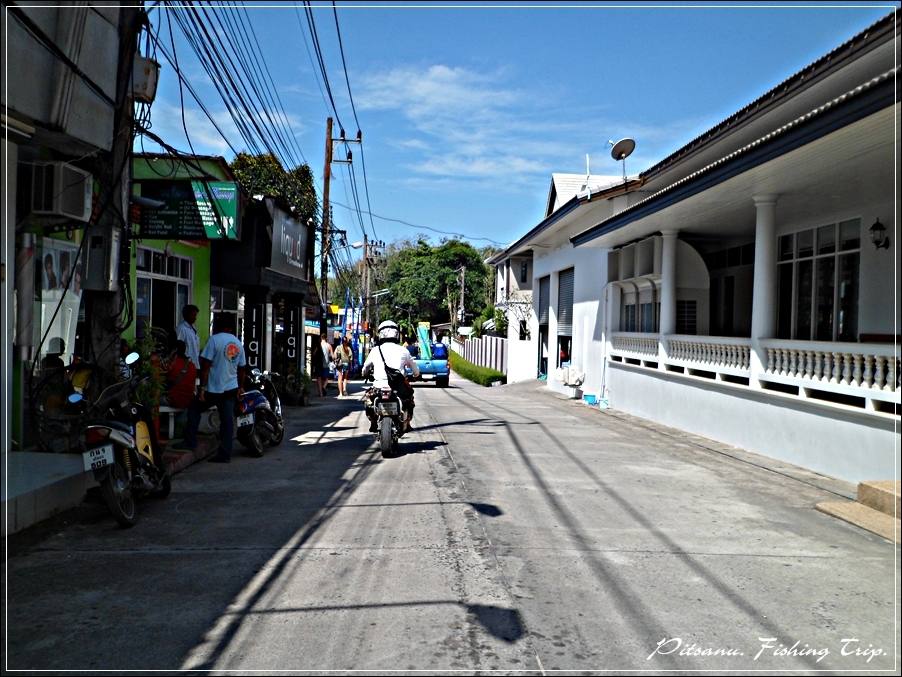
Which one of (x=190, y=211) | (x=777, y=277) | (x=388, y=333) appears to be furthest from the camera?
(x=777, y=277)

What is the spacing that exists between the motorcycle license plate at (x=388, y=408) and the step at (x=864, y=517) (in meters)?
5.13

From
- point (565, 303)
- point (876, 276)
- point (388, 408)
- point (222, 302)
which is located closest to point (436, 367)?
point (565, 303)

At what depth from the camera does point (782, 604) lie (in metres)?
4.79

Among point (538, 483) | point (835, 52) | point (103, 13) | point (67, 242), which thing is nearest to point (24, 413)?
point (67, 242)

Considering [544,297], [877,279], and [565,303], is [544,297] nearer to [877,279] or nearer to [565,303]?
[565,303]

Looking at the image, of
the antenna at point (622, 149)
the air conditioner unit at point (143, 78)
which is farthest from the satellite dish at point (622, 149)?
the air conditioner unit at point (143, 78)

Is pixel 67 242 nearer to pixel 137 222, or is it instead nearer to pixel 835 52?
pixel 137 222

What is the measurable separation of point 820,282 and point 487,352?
29993 mm

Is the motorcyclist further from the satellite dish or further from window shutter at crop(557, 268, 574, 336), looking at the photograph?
window shutter at crop(557, 268, 574, 336)

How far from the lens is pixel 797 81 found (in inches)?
464

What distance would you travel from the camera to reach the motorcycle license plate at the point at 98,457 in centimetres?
600

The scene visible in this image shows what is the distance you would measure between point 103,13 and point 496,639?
710cm

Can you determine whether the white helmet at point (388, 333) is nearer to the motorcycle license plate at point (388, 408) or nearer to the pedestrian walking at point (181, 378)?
the motorcycle license plate at point (388, 408)

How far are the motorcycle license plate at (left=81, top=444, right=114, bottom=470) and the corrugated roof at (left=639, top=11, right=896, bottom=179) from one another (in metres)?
9.92
